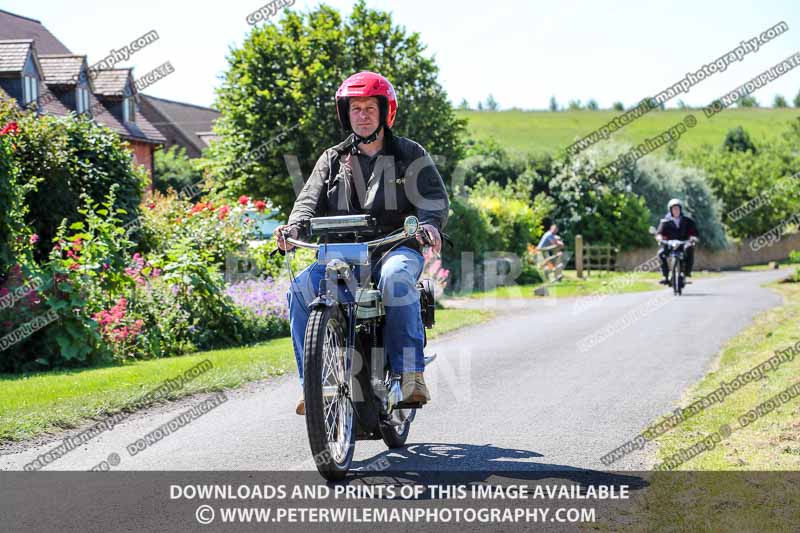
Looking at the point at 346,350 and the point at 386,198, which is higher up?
the point at 386,198

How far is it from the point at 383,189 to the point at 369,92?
25.8 inches

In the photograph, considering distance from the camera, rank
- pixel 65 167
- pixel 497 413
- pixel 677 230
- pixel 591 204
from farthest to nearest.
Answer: pixel 591 204 → pixel 677 230 → pixel 65 167 → pixel 497 413

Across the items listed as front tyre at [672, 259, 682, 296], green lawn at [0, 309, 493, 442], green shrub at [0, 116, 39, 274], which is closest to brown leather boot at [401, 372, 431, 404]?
green lawn at [0, 309, 493, 442]

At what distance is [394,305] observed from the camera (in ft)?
19.6

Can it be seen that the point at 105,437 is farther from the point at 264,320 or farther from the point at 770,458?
the point at 264,320

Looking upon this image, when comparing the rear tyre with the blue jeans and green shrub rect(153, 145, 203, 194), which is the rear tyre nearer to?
the blue jeans

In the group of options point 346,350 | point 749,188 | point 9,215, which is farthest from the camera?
point 749,188

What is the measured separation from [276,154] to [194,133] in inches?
1310

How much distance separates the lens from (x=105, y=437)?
23.8 feet

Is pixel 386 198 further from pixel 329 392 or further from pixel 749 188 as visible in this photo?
pixel 749 188

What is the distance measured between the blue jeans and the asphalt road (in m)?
0.73

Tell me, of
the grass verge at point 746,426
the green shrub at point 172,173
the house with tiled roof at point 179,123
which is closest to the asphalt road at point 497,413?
the grass verge at point 746,426

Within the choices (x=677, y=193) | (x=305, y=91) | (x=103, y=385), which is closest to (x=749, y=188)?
(x=677, y=193)

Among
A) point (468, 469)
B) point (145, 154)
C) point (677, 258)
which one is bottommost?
point (468, 469)
